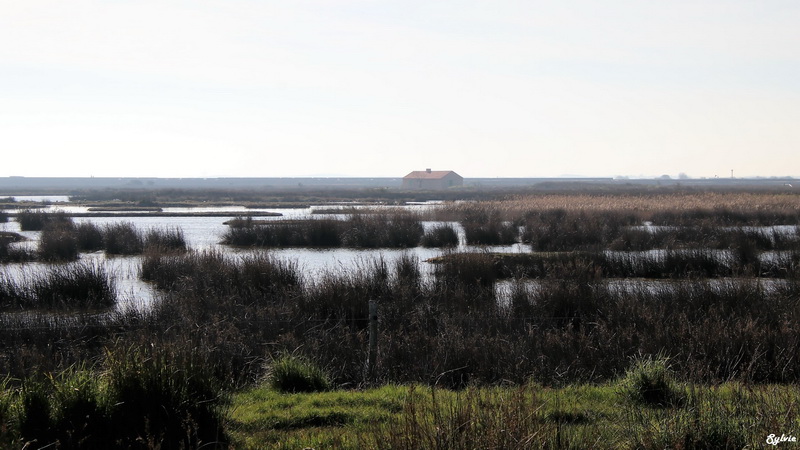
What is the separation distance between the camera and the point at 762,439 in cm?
500

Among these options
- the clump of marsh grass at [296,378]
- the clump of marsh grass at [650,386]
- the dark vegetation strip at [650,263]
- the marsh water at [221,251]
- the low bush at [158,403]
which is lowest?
the marsh water at [221,251]

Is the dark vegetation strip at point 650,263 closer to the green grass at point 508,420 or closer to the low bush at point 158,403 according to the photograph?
the green grass at point 508,420

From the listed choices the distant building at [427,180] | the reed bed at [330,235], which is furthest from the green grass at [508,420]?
the distant building at [427,180]

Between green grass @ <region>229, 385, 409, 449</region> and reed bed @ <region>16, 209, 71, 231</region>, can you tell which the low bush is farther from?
reed bed @ <region>16, 209, 71, 231</region>

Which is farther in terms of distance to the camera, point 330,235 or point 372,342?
point 330,235

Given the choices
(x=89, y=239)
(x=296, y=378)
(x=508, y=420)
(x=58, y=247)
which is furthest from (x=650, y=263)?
(x=89, y=239)

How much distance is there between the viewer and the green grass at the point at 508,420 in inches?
187

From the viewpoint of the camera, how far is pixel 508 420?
4727mm

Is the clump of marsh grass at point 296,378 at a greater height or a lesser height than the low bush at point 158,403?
lesser

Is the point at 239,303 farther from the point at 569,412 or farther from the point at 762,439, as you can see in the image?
the point at 762,439

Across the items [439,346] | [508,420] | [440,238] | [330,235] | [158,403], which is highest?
[508,420]

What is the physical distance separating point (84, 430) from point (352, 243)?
81.6 ft

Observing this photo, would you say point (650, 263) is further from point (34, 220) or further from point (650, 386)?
point (34, 220)

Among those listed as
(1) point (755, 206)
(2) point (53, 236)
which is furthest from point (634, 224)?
(2) point (53, 236)
